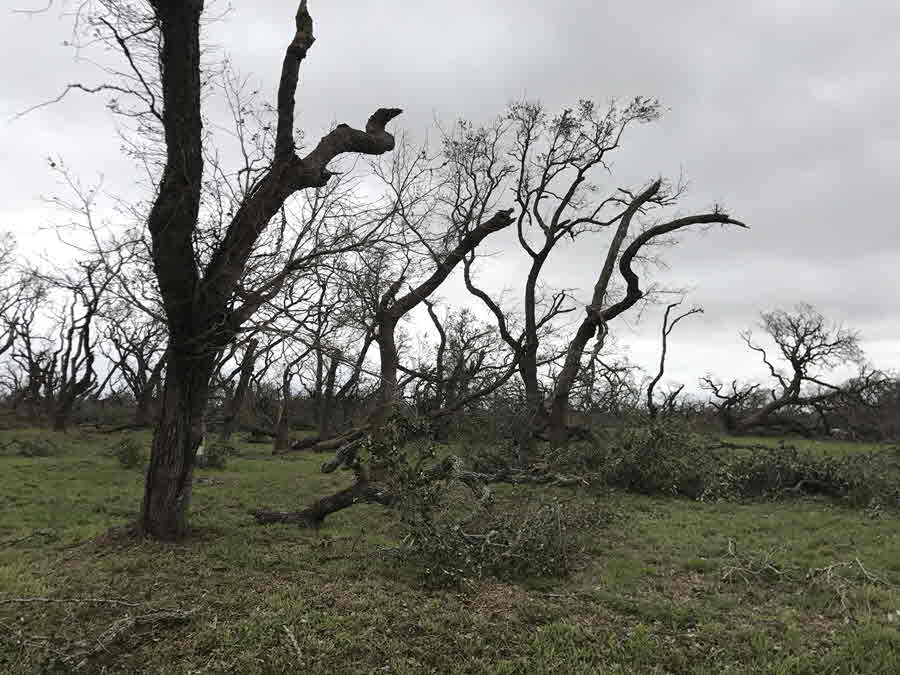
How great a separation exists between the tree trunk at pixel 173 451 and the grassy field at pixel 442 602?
0.28 meters

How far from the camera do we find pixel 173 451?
6305mm

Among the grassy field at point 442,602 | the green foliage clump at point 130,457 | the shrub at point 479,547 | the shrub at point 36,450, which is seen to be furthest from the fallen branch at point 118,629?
the shrub at point 36,450

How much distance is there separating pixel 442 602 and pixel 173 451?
3.44 meters

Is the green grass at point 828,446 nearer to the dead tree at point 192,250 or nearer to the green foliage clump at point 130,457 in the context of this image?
the dead tree at point 192,250

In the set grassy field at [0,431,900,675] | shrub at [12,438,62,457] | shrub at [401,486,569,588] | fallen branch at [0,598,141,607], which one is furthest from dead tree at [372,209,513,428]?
shrub at [12,438,62,457]

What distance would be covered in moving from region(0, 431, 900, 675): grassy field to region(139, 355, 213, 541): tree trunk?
276mm

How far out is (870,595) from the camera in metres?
5.02

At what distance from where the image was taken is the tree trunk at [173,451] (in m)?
6.31

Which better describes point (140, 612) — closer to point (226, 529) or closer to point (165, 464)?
point (165, 464)

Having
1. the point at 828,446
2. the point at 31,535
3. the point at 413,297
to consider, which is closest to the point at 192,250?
the point at 31,535

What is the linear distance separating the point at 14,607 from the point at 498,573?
4.02 meters

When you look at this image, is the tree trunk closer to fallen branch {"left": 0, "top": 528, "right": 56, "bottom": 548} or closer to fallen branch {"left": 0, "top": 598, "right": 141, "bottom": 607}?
fallen branch {"left": 0, "top": 528, "right": 56, "bottom": 548}

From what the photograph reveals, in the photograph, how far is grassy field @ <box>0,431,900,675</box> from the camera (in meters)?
3.85

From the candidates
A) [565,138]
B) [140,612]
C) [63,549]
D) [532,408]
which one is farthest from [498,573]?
[565,138]
